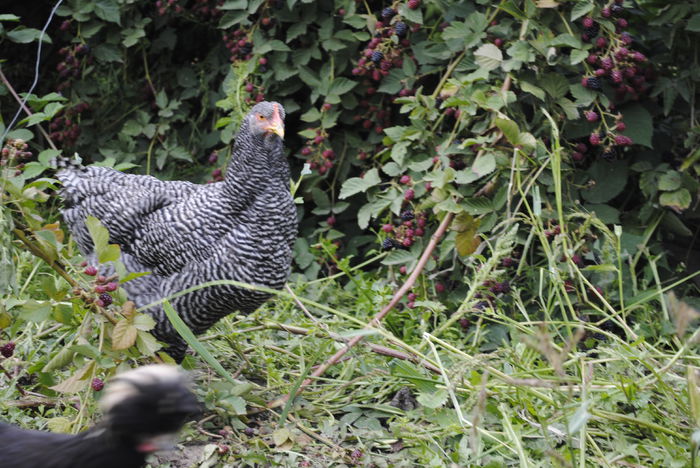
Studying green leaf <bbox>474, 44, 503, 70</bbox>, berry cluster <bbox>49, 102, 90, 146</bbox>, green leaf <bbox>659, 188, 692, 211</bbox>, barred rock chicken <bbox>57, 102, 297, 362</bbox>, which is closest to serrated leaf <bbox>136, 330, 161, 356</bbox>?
barred rock chicken <bbox>57, 102, 297, 362</bbox>

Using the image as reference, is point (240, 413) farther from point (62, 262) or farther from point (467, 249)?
point (467, 249)

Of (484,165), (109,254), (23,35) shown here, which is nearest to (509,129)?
(484,165)

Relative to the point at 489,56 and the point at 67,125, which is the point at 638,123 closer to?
the point at 489,56

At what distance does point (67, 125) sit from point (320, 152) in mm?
1448

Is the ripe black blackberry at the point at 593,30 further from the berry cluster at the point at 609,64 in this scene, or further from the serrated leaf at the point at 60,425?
the serrated leaf at the point at 60,425

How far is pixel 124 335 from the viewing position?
2445 mm

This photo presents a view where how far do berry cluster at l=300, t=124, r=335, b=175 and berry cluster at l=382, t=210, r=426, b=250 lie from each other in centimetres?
55

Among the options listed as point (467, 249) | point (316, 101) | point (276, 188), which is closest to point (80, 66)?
point (316, 101)

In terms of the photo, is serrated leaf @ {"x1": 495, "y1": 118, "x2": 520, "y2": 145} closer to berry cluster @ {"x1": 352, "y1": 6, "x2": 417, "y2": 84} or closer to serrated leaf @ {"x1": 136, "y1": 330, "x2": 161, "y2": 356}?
berry cluster @ {"x1": 352, "y1": 6, "x2": 417, "y2": 84}

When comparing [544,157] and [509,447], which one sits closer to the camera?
[509,447]

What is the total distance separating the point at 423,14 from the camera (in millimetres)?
3953

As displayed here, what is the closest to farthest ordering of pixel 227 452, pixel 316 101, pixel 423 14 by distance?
pixel 227 452 → pixel 423 14 → pixel 316 101

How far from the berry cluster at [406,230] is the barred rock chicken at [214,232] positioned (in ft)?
2.24

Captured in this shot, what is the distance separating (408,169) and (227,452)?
158cm
